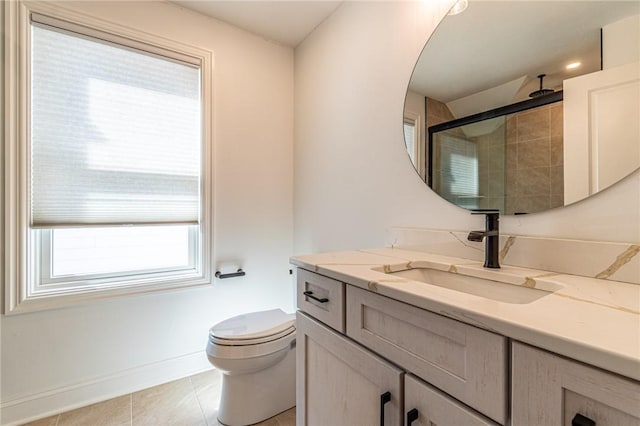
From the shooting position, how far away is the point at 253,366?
4.54 ft

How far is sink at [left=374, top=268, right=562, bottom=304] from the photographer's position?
781 mm

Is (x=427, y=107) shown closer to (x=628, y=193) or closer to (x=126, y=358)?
(x=628, y=193)

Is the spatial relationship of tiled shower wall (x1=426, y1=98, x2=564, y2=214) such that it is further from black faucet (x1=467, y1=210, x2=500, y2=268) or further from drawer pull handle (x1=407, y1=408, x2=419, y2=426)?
drawer pull handle (x1=407, y1=408, x2=419, y2=426)

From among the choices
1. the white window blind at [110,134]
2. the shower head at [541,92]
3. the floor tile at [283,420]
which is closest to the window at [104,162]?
the white window blind at [110,134]

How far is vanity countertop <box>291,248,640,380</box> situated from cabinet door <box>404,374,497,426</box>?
0.56 feet

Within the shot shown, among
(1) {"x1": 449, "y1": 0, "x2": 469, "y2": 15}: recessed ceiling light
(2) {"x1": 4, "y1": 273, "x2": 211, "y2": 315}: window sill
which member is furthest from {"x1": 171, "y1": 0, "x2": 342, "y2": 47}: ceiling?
(2) {"x1": 4, "y1": 273, "x2": 211, "y2": 315}: window sill

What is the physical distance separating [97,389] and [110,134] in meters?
1.45

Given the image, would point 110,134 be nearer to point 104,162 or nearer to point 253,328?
point 104,162

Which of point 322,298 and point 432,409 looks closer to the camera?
point 432,409

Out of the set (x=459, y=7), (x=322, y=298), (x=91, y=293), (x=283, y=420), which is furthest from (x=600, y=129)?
(x=91, y=293)

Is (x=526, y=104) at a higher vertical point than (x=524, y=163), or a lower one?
higher

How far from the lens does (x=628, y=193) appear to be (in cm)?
77

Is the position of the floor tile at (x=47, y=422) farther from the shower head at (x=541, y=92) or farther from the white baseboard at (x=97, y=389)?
the shower head at (x=541, y=92)

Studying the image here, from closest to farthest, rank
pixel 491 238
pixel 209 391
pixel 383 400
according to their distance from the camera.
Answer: pixel 383 400
pixel 491 238
pixel 209 391
